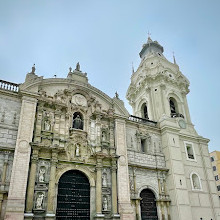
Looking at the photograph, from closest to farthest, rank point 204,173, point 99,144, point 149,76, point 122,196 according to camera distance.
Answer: point 122,196 < point 99,144 < point 204,173 < point 149,76

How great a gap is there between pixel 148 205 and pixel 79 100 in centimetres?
1009

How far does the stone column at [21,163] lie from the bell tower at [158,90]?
12.7 meters

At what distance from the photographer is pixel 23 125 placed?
1484 centimetres

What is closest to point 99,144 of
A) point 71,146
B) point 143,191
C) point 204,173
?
point 71,146

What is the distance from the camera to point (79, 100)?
18516 mm

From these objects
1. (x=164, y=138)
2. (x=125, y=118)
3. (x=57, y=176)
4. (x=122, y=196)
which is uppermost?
(x=125, y=118)

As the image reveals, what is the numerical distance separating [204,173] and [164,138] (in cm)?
519

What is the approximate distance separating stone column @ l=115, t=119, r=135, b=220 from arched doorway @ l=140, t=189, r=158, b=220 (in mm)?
1641

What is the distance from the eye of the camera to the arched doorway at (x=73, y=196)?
47.3ft

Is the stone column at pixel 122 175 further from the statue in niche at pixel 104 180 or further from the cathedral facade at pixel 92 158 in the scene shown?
the statue in niche at pixel 104 180

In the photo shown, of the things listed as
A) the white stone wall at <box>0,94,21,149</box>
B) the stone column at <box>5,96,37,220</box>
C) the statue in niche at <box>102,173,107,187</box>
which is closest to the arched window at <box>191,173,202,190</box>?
the statue in niche at <box>102,173,107,187</box>

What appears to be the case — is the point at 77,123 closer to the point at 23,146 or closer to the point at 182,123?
the point at 23,146

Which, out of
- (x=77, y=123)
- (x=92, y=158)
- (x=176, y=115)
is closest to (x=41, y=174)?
(x=92, y=158)

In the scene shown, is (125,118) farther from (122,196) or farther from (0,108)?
(0,108)
